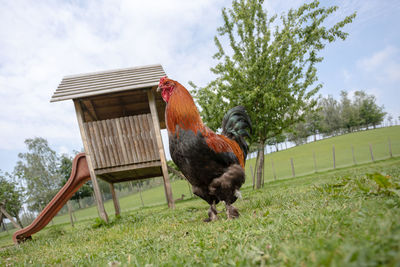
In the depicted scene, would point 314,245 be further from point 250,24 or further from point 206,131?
point 250,24

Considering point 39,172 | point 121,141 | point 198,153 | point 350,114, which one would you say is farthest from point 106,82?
point 350,114

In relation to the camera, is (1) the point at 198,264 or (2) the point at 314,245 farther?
(1) the point at 198,264

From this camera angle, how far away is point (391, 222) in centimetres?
128

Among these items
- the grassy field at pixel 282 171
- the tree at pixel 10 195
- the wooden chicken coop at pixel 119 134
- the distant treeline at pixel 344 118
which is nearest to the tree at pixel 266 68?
the wooden chicken coop at pixel 119 134

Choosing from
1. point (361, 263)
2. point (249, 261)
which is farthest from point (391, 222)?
point (249, 261)

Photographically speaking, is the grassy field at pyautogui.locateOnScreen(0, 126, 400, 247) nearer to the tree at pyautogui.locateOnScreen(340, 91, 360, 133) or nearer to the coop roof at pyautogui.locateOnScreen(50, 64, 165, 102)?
the coop roof at pyautogui.locateOnScreen(50, 64, 165, 102)

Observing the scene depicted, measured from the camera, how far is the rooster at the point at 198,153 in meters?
Result: 3.38

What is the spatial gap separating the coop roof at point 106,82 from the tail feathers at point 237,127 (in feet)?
9.45

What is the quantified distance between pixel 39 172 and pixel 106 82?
86.0 ft

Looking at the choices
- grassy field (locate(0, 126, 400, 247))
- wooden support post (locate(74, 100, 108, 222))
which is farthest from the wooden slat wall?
grassy field (locate(0, 126, 400, 247))

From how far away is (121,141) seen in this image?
7.32 metres

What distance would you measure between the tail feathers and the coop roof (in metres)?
2.88

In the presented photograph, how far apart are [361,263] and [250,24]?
38.6 ft

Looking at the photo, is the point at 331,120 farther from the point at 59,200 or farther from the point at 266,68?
Answer: the point at 59,200
